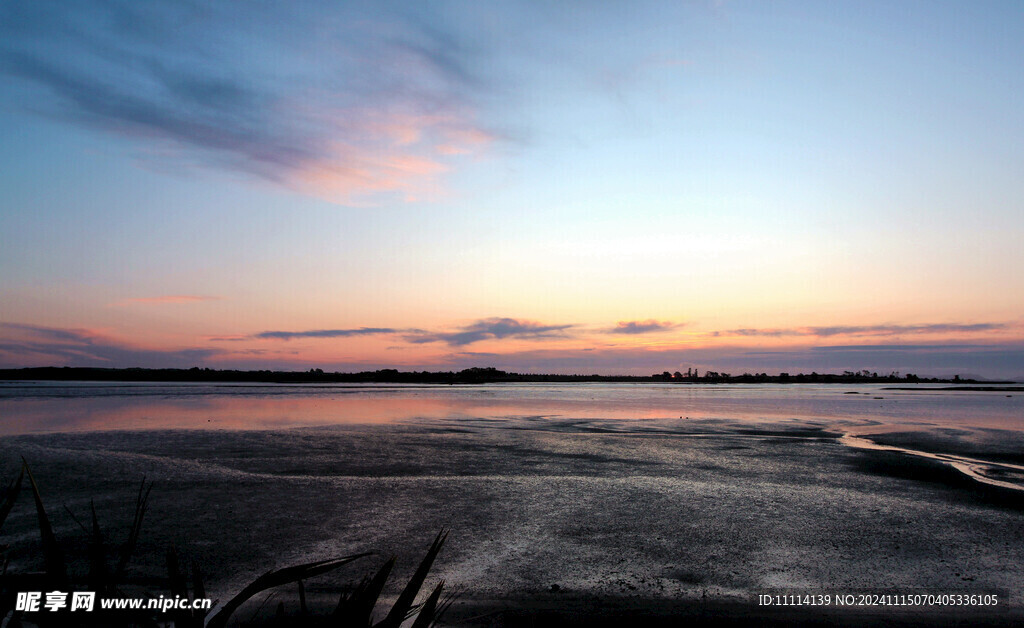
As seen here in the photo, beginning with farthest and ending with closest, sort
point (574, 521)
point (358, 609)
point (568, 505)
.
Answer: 1. point (568, 505)
2. point (574, 521)
3. point (358, 609)

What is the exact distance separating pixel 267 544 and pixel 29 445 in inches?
433

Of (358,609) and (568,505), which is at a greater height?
(358,609)

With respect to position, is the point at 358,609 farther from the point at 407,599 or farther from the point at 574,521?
the point at 574,521

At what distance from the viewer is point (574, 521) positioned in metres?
7.73

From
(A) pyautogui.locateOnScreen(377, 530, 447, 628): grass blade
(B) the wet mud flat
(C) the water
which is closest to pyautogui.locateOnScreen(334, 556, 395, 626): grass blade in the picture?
(A) pyautogui.locateOnScreen(377, 530, 447, 628): grass blade

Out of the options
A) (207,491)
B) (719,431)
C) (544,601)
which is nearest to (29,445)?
(207,491)

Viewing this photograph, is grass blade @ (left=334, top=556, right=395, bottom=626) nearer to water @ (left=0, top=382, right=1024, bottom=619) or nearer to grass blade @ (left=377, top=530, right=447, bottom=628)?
grass blade @ (left=377, top=530, right=447, bottom=628)

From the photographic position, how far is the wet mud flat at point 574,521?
17.8ft

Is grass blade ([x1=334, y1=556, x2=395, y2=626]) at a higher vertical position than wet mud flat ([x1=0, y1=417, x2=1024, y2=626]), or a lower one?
higher

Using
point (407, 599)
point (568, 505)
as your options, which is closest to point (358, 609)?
point (407, 599)

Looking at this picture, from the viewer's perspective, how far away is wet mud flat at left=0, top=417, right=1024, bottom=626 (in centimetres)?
544

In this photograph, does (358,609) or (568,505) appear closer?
(358,609)

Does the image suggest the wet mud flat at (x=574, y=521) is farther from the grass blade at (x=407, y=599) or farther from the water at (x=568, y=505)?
the grass blade at (x=407, y=599)

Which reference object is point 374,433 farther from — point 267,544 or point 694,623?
point 694,623
